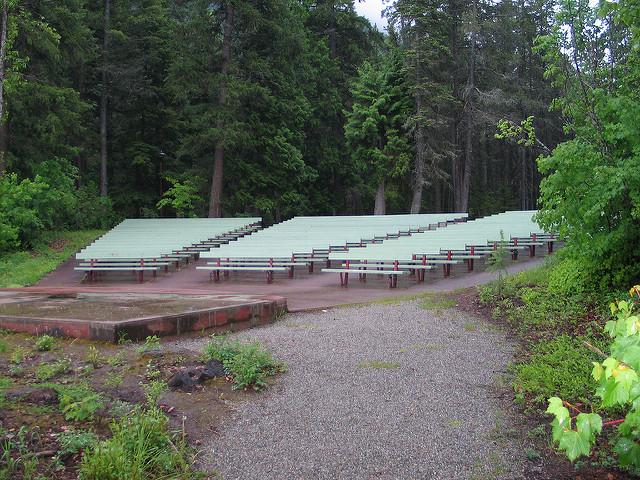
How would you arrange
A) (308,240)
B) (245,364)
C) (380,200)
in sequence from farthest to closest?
(380,200), (308,240), (245,364)

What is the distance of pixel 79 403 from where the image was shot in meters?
4.12

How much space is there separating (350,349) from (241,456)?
306 centimetres

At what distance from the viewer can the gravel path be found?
361 centimetres

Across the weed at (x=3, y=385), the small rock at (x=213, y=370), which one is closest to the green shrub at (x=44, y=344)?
the weed at (x=3, y=385)

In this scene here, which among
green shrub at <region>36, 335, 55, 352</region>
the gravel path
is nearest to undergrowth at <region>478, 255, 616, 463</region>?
the gravel path

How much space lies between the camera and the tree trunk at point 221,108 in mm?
26016

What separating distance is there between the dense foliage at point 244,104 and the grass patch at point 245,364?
14874mm

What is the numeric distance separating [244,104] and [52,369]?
2446 cm

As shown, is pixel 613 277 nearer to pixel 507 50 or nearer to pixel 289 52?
pixel 289 52

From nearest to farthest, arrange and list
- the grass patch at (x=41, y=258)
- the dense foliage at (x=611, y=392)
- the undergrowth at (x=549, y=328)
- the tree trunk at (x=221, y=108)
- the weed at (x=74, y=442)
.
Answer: the dense foliage at (x=611, y=392), the weed at (x=74, y=442), the undergrowth at (x=549, y=328), the grass patch at (x=41, y=258), the tree trunk at (x=221, y=108)

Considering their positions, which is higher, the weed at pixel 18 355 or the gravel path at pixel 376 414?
the weed at pixel 18 355

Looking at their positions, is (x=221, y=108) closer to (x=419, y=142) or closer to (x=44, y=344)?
(x=419, y=142)

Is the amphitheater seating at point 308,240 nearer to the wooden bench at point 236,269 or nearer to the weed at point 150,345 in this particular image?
the wooden bench at point 236,269

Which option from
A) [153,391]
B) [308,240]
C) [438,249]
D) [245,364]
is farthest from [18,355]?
[308,240]
